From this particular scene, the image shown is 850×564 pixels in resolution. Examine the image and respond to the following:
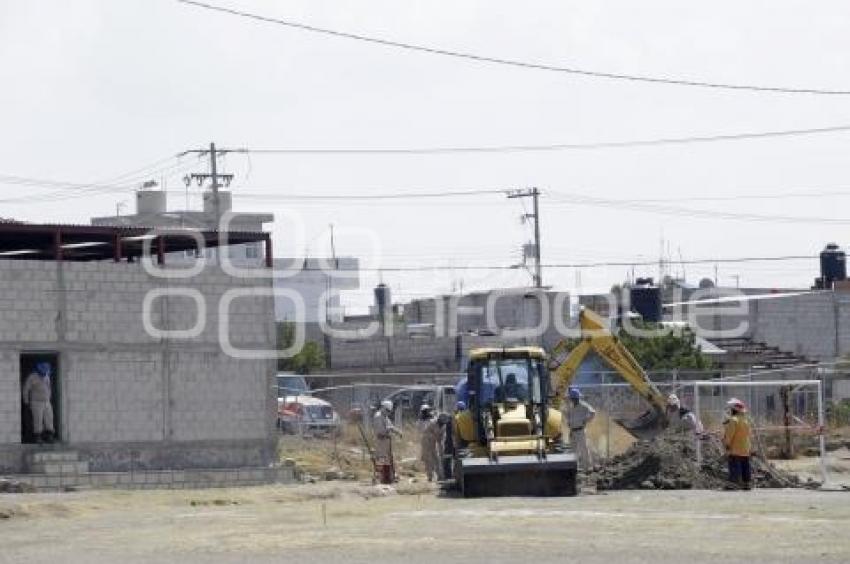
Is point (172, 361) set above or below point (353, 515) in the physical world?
above

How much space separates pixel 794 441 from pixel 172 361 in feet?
52.0

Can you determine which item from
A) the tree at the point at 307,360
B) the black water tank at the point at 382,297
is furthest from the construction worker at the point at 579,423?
the black water tank at the point at 382,297

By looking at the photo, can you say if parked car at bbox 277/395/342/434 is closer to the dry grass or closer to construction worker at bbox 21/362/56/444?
the dry grass

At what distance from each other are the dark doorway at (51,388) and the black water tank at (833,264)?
2157 inches

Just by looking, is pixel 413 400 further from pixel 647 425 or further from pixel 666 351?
pixel 666 351

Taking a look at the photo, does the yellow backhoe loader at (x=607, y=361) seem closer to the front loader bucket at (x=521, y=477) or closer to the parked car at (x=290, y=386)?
the front loader bucket at (x=521, y=477)

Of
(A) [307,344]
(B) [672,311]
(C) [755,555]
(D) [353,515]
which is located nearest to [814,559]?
(C) [755,555]

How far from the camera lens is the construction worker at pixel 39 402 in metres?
34.2

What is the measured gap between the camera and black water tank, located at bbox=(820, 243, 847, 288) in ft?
277

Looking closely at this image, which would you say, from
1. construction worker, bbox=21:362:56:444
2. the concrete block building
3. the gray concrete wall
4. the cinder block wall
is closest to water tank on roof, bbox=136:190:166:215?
the gray concrete wall

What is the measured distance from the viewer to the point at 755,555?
2019 cm

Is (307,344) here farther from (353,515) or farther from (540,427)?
(353,515)

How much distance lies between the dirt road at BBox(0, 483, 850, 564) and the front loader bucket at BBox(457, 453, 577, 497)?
0.55 metres

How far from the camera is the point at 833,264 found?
3339 inches
